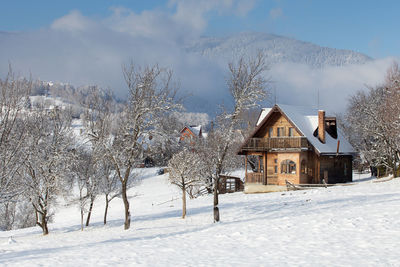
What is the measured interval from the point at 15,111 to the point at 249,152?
27.5 metres

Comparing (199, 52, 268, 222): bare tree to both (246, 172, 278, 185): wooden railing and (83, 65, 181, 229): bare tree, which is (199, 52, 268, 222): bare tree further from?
(246, 172, 278, 185): wooden railing

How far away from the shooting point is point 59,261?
1259 centimetres

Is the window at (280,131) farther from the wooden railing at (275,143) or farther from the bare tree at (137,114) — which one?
the bare tree at (137,114)

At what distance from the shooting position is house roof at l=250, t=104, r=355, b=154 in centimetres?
3678

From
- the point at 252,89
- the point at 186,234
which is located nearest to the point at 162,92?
the point at 252,89

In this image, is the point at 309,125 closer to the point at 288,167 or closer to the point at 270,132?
the point at 270,132

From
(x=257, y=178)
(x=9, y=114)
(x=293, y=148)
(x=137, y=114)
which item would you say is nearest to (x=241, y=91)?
(x=137, y=114)

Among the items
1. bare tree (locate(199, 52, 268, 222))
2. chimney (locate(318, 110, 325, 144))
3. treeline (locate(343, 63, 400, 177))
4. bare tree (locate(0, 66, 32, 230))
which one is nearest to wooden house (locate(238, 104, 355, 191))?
chimney (locate(318, 110, 325, 144))

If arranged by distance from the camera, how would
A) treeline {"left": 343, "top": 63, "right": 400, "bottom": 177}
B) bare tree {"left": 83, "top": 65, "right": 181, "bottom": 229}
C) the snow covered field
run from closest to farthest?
1. the snow covered field
2. bare tree {"left": 83, "top": 65, "right": 181, "bottom": 229}
3. treeline {"left": 343, "top": 63, "right": 400, "bottom": 177}

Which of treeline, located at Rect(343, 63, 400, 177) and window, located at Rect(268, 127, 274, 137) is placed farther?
window, located at Rect(268, 127, 274, 137)

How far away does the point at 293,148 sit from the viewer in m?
36.2

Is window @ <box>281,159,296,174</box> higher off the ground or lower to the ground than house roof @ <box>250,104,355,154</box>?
lower

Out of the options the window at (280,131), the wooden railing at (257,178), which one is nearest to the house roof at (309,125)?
the window at (280,131)

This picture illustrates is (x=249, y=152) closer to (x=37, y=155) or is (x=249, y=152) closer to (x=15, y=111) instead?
(x=37, y=155)
